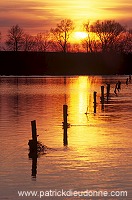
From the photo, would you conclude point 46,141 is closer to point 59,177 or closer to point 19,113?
point 59,177

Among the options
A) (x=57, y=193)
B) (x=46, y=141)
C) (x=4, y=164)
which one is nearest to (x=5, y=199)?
(x=57, y=193)

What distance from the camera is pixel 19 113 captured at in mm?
53000

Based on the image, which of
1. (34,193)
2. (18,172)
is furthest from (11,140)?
(34,193)

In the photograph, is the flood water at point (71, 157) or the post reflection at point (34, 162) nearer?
the flood water at point (71, 157)

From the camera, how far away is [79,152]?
95.9ft

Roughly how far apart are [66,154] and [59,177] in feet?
16.4

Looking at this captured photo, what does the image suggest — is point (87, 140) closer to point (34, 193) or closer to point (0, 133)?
point (0, 133)

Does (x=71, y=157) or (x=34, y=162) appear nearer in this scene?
(x=34, y=162)

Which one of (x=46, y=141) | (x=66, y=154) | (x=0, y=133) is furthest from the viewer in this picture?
(x=0, y=133)

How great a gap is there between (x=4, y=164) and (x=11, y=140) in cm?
743

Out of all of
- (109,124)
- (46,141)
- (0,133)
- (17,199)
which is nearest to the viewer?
(17,199)

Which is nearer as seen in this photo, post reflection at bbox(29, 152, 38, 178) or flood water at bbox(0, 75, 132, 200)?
flood water at bbox(0, 75, 132, 200)

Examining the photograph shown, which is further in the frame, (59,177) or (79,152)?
(79,152)

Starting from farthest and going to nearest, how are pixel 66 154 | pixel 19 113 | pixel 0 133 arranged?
pixel 19 113 → pixel 0 133 → pixel 66 154
